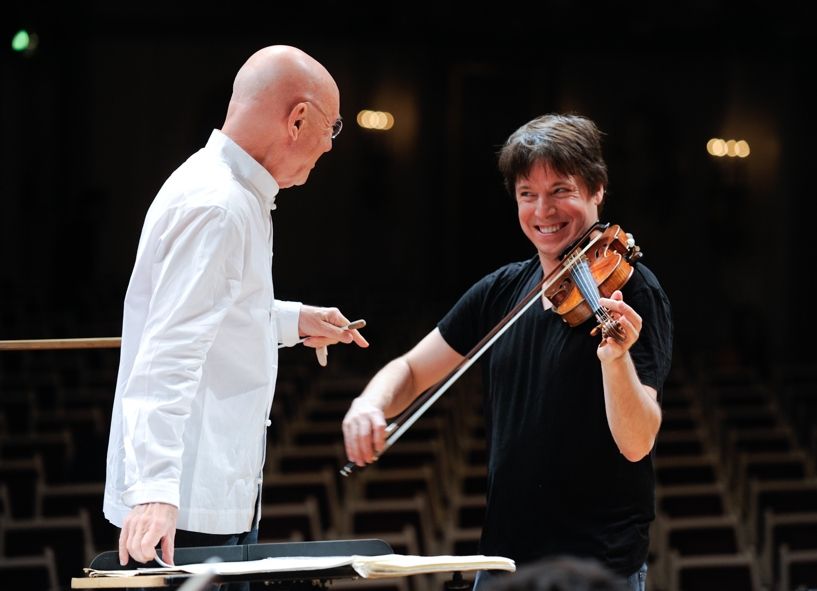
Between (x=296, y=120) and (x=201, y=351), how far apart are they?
0.50 meters

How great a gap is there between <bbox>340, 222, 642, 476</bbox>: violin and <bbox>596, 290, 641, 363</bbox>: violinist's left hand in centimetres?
→ 13

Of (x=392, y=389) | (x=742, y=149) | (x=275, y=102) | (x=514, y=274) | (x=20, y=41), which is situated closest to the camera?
(x=275, y=102)

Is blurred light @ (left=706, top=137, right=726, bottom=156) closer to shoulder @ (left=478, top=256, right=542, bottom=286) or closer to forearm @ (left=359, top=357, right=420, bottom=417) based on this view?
shoulder @ (left=478, top=256, right=542, bottom=286)

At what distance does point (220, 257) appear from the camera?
7.30 feet

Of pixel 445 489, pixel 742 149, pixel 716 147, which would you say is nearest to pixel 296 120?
pixel 445 489

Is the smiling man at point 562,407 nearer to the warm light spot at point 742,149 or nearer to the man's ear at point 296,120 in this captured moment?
the man's ear at point 296,120

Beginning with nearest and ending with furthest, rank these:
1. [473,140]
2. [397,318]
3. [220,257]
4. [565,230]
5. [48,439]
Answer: [220,257] → [565,230] → [48,439] → [397,318] → [473,140]

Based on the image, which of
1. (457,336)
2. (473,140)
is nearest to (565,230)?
(457,336)

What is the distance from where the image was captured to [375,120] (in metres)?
16.7

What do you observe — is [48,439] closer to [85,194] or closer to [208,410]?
[208,410]

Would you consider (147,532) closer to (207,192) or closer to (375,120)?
(207,192)

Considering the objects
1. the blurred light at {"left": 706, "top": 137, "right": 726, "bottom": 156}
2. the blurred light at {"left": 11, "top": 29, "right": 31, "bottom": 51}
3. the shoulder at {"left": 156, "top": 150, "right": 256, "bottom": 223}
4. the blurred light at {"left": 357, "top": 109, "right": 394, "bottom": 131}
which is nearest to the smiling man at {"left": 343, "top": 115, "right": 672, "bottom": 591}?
the shoulder at {"left": 156, "top": 150, "right": 256, "bottom": 223}

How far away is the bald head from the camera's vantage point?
2389 millimetres

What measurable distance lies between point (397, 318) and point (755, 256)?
474 cm
